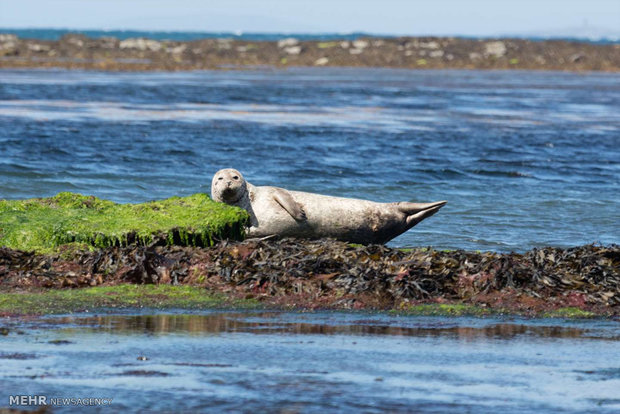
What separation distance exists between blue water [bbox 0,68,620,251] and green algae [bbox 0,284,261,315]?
13.6 feet

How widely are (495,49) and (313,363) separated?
80567 mm

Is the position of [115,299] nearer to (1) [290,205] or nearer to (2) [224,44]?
(1) [290,205]

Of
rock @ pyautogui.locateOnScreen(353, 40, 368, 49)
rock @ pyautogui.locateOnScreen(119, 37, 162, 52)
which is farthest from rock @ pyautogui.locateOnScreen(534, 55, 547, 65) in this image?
rock @ pyautogui.locateOnScreen(119, 37, 162, 52)

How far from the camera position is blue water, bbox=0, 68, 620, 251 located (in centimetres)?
1600

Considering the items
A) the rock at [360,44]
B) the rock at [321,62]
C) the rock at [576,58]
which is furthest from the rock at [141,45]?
the rock at [576,58]

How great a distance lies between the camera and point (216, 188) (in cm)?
1080

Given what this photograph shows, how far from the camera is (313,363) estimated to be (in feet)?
21.2

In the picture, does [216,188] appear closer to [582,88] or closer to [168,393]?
[168,393]

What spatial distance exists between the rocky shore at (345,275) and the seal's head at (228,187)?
982 mm

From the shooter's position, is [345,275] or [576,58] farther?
[576,58]

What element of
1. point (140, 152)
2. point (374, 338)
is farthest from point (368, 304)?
point (140, 152)

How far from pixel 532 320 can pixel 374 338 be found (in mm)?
1536

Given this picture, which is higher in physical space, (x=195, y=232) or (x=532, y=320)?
(x=195, y=232)

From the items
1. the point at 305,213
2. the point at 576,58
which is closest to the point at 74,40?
the point at 576,58
